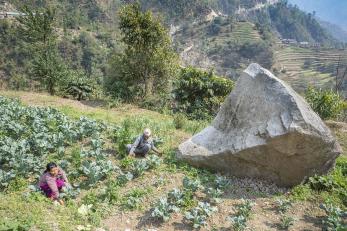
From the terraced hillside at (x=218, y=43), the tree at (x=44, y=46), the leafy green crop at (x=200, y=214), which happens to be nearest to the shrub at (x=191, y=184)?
the leafy green crop at (x=200, y=214)

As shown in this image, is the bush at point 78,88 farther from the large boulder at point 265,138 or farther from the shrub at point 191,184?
the shrub at point 191,184

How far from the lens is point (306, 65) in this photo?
6634 inches

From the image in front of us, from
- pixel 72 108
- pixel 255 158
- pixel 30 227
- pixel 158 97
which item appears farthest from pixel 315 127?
pixel 158 97

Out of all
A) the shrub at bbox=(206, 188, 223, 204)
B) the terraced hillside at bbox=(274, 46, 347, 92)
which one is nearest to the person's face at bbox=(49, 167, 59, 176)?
the shrub at bbox=(206, 188, 223, 204)

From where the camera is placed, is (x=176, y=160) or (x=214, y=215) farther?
(x=176, y=160)

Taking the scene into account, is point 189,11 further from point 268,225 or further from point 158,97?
point 268,225

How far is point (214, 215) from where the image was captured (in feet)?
29.1

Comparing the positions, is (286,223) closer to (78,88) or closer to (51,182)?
(51,182)

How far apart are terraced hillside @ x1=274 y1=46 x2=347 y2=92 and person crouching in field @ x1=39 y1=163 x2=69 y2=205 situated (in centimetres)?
12670

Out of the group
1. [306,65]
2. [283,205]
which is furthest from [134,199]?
[306,65]

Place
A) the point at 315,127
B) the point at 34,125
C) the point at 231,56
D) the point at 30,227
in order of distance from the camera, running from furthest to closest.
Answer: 1. the point at 231,56
2. the point at 34,125
3. the point at 315,127
4. the point at 30,227

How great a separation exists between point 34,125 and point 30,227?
5785mm

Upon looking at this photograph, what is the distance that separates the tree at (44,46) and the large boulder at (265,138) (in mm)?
14521

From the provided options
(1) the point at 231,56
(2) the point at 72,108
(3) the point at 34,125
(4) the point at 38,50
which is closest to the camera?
(3) the point at 34,125
